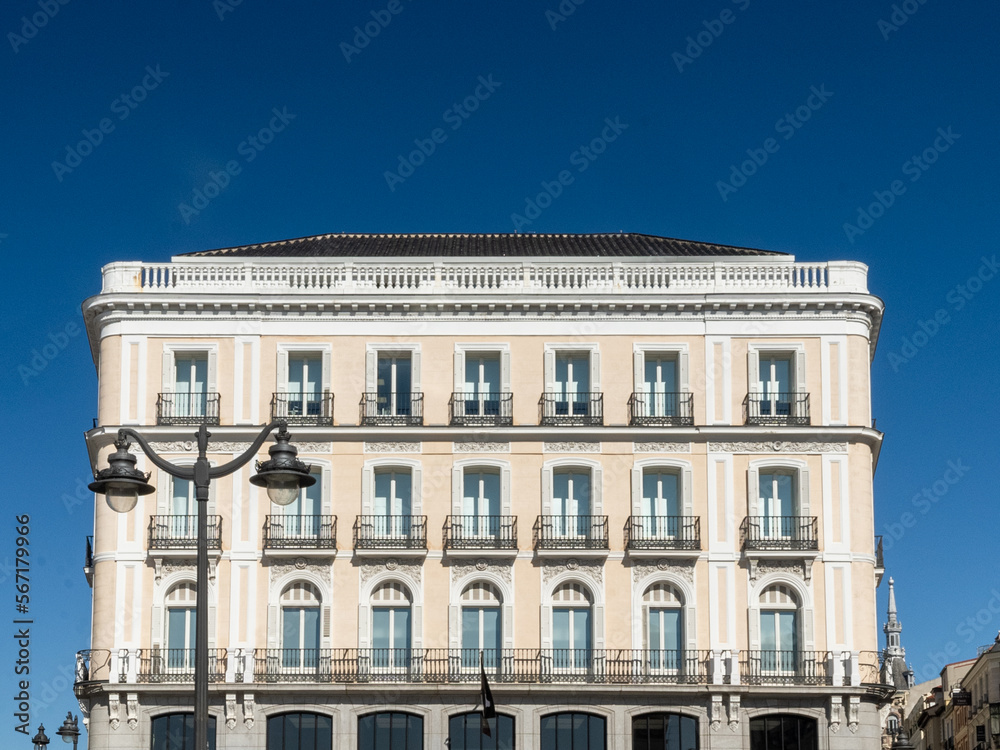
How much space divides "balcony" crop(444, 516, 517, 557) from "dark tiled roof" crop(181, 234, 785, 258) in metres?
8.64

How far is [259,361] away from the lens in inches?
2157

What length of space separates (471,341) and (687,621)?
10846 millimetres

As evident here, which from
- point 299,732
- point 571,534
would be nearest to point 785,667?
point 571,534

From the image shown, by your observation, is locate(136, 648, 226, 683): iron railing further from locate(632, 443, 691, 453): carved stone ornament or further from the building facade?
locate(632, 443, 691, 453): carved stone ornament

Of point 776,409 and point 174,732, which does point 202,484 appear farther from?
point 776,409

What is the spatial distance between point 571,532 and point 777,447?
6.84 meters

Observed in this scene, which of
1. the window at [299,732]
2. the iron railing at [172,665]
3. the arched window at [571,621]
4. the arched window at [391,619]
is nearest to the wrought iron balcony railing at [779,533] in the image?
the arched window at [571,621]

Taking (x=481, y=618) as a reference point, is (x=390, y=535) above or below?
above

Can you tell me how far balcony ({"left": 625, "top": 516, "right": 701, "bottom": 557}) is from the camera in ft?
174

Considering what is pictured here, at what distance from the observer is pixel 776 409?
54500mm

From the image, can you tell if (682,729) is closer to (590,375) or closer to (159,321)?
(590,375)

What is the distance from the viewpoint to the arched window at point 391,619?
5297 centimetres

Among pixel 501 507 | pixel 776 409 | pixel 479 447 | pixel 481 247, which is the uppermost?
pixel 481 247

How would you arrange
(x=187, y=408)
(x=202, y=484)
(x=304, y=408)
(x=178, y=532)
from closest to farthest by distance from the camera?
1. (x=202, y=484)
2. (x=178, y=532)
3. (x=187, y=408)
4. (x=304, y=408)
